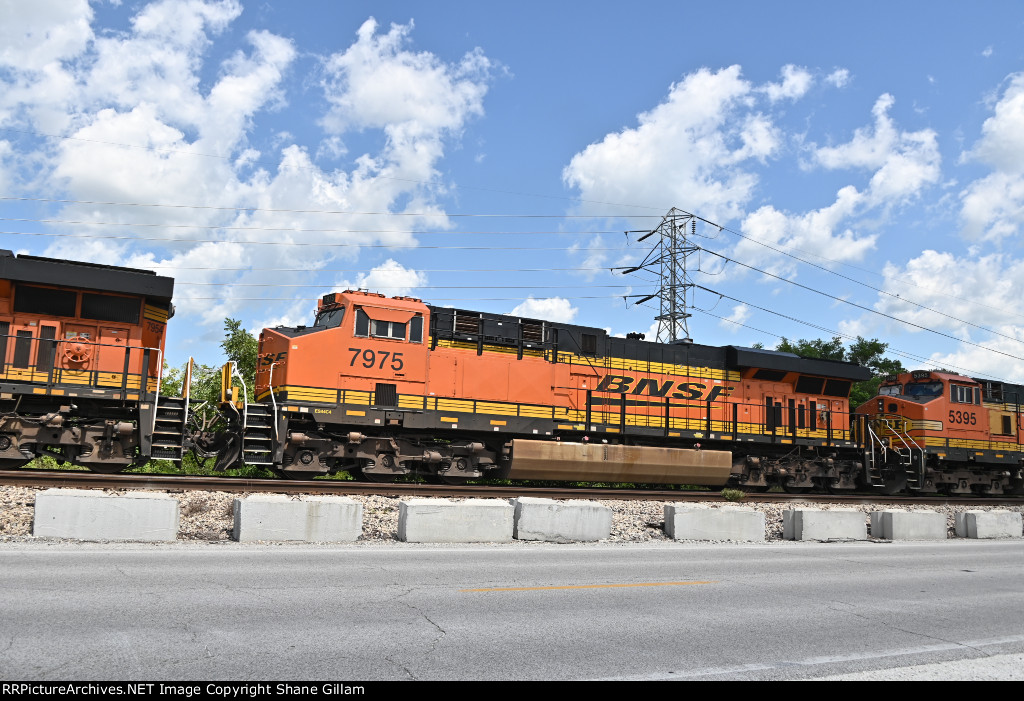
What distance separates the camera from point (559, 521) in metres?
11.7

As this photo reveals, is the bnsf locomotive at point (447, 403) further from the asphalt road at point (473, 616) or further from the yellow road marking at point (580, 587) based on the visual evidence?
the yellow road marking at point (580, 587)

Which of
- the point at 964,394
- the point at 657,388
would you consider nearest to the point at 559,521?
the point at 657,388

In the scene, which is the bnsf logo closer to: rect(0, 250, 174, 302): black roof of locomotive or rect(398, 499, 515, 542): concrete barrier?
rect(398, 499, 515, 542): concrete barrier

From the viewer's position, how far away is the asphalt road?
473 centimetres

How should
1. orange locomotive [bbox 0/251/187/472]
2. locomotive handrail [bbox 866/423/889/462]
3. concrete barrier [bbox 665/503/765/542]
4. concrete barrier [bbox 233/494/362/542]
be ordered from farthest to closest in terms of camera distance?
locomotive handrail [bbox 866/423/889/462]
orange locomotive [bbox 0/251/187/472]
concrete barrier [bbox 665/503/765/542]
concrete barrier [bbox 233/494/362/542]

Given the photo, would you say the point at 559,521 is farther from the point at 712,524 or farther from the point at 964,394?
the point at 964,394

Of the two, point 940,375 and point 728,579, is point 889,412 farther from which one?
point 728,579

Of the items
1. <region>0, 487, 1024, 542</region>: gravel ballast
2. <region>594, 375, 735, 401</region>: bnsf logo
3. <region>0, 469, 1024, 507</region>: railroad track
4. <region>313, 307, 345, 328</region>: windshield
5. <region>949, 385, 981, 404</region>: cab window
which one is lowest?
<region>0, 487, 1024, 542</region>: gravel ballast

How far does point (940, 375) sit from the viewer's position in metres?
24.7

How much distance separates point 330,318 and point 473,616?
36.5 feet

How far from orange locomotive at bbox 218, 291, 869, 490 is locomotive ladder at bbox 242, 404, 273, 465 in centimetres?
3

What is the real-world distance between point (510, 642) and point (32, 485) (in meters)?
11.1

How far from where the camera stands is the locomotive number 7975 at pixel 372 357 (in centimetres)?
1600

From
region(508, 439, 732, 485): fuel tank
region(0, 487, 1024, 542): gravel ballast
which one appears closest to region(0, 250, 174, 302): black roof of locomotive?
region(0, 487, 1024, 542): gravel ballast
